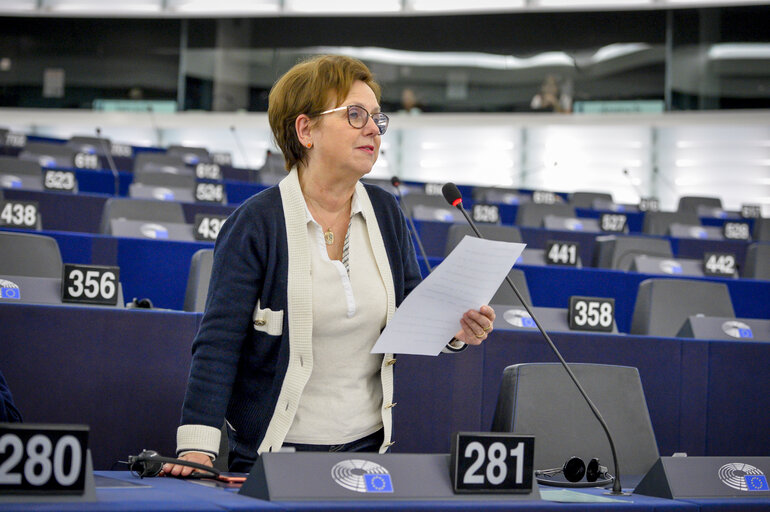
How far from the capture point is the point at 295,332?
5.37ft

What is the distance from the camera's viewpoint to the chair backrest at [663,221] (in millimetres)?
7609

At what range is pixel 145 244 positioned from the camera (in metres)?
4.18

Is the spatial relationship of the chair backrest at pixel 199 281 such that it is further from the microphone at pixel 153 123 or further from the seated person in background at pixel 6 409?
the microphone at pixel 153 123

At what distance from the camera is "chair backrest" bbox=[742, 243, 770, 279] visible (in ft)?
18.7

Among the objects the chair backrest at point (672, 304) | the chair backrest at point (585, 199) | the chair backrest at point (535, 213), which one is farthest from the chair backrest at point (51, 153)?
the chair backrest at point (672, 304)

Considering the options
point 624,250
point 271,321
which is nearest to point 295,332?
point 271,321

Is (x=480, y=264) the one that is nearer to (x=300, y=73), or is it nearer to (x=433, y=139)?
(x=300, y=73)

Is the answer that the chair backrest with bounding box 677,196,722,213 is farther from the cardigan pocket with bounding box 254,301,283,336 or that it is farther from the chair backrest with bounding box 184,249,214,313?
the cardigan pocket with bounding box 254,301,283,336

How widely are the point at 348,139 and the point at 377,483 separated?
678 mm

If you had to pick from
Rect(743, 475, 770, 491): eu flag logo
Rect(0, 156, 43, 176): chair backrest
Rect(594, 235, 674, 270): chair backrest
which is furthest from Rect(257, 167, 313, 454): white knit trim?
Rect(0, 156, 43, 176): chair backrest

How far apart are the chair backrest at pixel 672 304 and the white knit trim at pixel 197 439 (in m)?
2.58

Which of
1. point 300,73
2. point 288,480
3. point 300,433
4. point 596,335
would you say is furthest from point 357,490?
point 596,335

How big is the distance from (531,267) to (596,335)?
6.24 feet

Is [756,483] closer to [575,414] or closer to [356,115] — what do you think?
[575,414]
